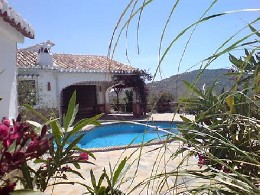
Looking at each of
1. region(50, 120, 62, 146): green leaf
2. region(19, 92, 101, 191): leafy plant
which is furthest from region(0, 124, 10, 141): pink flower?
region(50, 120, 62, 146): green leaf

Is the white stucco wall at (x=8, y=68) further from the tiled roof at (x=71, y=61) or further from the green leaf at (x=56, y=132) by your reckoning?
the tiled roof at (x=71, y=61)

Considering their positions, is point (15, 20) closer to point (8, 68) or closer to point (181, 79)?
point (8, 68)

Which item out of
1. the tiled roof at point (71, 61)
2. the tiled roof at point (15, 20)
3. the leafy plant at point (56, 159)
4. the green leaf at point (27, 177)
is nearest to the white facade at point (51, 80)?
the tiled roof at point (71, 61)

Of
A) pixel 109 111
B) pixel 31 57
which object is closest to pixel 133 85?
pixel 109 111

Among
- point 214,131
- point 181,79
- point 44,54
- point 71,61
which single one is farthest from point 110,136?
point 214,131

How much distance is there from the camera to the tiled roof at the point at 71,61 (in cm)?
1868

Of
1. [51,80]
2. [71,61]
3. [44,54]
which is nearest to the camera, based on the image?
[51,80]

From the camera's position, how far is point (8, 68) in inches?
213

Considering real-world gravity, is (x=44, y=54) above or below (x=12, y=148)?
above

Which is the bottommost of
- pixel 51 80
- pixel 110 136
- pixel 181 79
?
pixel 110 136

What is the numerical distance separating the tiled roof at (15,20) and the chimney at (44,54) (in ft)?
43.1

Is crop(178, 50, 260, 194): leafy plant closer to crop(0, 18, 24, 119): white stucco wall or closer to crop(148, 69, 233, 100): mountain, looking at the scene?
crop(148, 69, 233, 100): mountain

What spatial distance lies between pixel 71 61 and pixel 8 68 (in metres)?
16.7

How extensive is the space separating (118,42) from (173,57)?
0.21 metres
